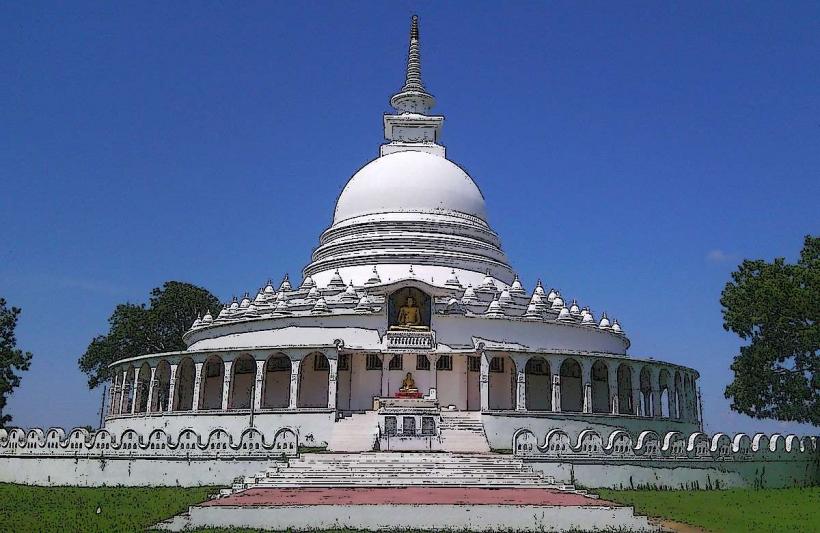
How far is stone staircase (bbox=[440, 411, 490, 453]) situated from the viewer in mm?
29422

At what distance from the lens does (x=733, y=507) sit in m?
23.3

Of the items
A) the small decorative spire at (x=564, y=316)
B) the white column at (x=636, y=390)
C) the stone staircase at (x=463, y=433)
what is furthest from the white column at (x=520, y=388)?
the white column at (x=636, y=390)

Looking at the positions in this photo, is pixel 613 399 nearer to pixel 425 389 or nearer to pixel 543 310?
pixel 543 310

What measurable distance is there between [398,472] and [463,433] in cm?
663

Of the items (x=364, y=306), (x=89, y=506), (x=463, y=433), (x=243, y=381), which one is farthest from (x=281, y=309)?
(x=89, y=506)

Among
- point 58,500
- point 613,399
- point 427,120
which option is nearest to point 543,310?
point 613,399

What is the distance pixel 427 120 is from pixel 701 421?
2388 cm

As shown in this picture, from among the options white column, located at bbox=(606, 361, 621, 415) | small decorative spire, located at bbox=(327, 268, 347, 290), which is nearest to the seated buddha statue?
small decorative spire, located at bbox=(327, 268, 347, 290)

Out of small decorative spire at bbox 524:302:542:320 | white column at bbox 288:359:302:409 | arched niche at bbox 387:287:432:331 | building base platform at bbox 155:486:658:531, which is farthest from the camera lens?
small decorative spire at bbox 524:302:542:320

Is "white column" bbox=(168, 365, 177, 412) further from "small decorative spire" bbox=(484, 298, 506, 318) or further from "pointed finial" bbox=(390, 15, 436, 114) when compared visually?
"pointed finial" bbox=(390, 15, 436, 114)

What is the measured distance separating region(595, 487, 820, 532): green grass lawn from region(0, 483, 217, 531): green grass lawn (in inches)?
480

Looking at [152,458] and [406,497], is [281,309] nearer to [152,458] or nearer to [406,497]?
[152,458]

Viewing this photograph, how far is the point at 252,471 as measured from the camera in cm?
2647

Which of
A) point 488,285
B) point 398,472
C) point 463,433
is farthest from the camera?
point 488,285
